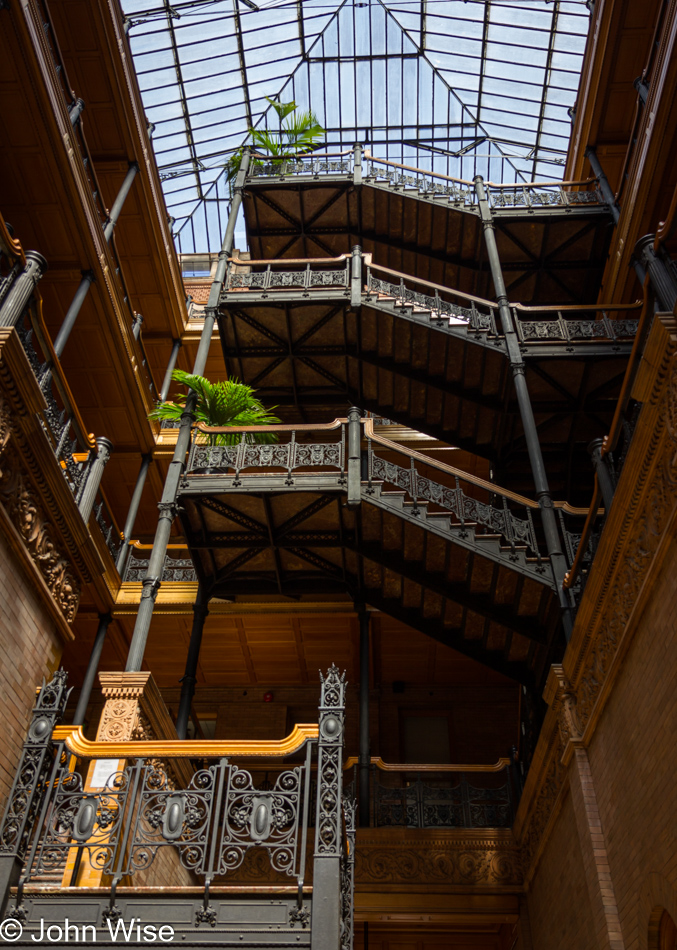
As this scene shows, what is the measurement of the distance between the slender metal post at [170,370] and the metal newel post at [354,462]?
20.9 ft

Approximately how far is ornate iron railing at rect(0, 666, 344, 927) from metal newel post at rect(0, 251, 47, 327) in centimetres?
391

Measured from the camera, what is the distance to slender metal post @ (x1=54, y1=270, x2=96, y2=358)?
11549 millimetres

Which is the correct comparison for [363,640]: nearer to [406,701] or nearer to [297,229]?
[406,701]

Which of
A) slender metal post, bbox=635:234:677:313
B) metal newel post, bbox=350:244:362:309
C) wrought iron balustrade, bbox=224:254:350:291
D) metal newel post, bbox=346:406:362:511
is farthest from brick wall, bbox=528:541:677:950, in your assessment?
wrought iron balustrade, bbox=224:254:350:291

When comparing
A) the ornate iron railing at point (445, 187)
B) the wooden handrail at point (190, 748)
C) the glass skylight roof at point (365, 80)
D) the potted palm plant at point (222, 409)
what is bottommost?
the wooden handrail at point (190, 748)

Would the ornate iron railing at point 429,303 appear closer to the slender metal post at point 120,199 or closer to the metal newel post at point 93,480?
the slender metal post at point 120,199

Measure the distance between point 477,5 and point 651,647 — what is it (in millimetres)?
20346

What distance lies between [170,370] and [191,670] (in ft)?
28.4

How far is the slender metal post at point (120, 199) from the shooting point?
13.9 meters

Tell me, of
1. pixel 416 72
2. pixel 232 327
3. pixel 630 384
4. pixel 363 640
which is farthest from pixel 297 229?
pixel 630 384

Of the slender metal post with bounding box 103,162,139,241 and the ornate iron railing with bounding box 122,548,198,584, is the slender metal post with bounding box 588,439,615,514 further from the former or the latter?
the slender metal post with bounding box 103,162,139,241

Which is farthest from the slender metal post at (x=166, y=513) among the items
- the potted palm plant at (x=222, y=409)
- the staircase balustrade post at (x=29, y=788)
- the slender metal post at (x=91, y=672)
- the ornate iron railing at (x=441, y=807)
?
the ornate iron railing at (x=441, y=807)

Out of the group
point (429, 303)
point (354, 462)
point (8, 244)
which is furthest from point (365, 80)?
point (8, 244)

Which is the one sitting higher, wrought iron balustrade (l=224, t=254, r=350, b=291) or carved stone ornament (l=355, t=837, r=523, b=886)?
wrought iron balustrade (l=224, t=254, r=350, b=291)
